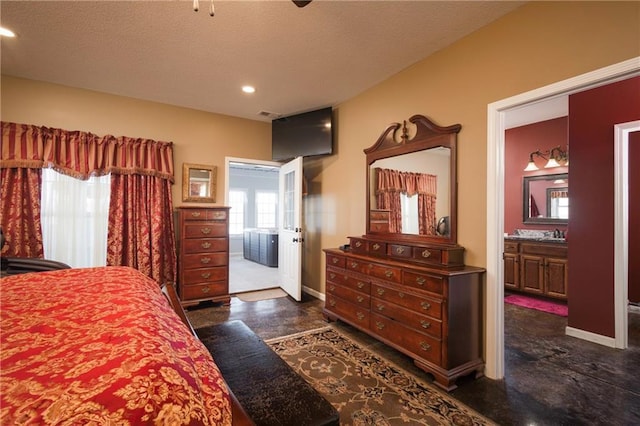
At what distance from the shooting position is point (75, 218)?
342 centimetres

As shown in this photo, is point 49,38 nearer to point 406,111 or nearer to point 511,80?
point 406,111

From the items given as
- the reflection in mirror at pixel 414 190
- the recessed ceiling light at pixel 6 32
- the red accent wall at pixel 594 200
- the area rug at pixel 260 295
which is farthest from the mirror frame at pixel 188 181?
the red accent wall at pixel 594 200

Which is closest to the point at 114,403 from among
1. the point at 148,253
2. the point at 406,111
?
the point at 406,111

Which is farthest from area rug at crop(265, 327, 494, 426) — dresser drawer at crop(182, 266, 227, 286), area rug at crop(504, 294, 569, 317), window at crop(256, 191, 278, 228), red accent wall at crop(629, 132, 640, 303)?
window at crop(256, 191, 278, 228)

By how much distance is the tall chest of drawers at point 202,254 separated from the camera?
3.74 meters

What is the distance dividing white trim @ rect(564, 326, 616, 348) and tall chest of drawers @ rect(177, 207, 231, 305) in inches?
157

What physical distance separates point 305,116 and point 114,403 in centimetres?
401

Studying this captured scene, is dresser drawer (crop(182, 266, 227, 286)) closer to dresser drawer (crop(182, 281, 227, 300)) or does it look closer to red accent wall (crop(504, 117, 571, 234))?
dresser drawer (crop(182, 281, 227, 300))

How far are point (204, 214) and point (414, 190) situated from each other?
8.76 feet

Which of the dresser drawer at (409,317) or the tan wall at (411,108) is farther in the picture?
the dresser drawer at (409,317)

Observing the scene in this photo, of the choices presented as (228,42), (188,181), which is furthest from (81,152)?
(228,42)

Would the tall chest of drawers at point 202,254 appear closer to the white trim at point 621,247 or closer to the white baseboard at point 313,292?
the white baseboard at point 313,292

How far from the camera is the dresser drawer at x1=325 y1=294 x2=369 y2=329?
2.79m

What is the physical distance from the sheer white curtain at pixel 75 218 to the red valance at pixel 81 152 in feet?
0.50
